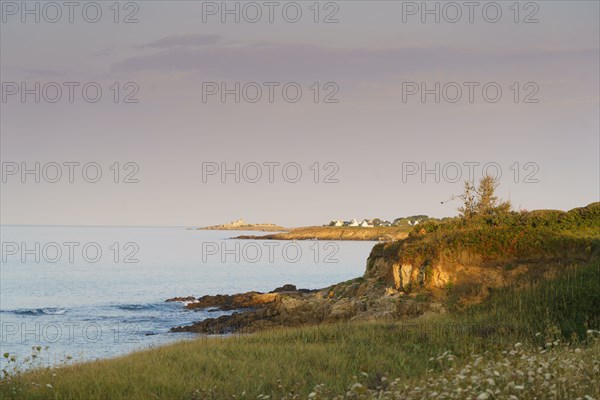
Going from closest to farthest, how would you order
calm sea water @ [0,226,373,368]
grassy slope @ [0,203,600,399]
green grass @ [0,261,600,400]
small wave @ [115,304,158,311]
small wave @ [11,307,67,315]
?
grassy slope @ [0,203,600,399]
green grass @ [0,261,600,400]
calm sea water @ [0,226,373,368]
small wave @ [11,307,67,315]
small wave @ [115,304,158,311]

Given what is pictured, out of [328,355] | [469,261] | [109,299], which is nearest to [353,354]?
[328,355]

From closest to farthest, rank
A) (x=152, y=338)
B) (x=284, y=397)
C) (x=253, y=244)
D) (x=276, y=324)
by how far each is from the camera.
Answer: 1. (x=284, y=397)
2. (x=276, y=324)
3. (x=152, y=338)
4. (x=253, y=244)

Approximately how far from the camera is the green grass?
10797 mm

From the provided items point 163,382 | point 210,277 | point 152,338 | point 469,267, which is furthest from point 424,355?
point 210,277

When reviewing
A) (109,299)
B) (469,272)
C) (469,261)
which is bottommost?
(109,299)

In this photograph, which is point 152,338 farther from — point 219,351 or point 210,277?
point 210,277

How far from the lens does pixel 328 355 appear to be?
13.4 metres

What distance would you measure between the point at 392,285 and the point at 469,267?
15.1ft

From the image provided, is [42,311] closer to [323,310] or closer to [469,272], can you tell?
[323,310]

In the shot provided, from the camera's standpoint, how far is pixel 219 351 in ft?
46.2

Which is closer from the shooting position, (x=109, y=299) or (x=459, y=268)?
(x=459, y=268)

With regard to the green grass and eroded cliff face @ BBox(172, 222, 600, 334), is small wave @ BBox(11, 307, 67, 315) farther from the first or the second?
the green grass

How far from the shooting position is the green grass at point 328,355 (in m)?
10.8

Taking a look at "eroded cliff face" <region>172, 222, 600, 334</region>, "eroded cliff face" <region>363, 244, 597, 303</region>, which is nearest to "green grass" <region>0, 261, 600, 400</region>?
"eroded cliff face" <region>363, 244, 597, 303</region>
